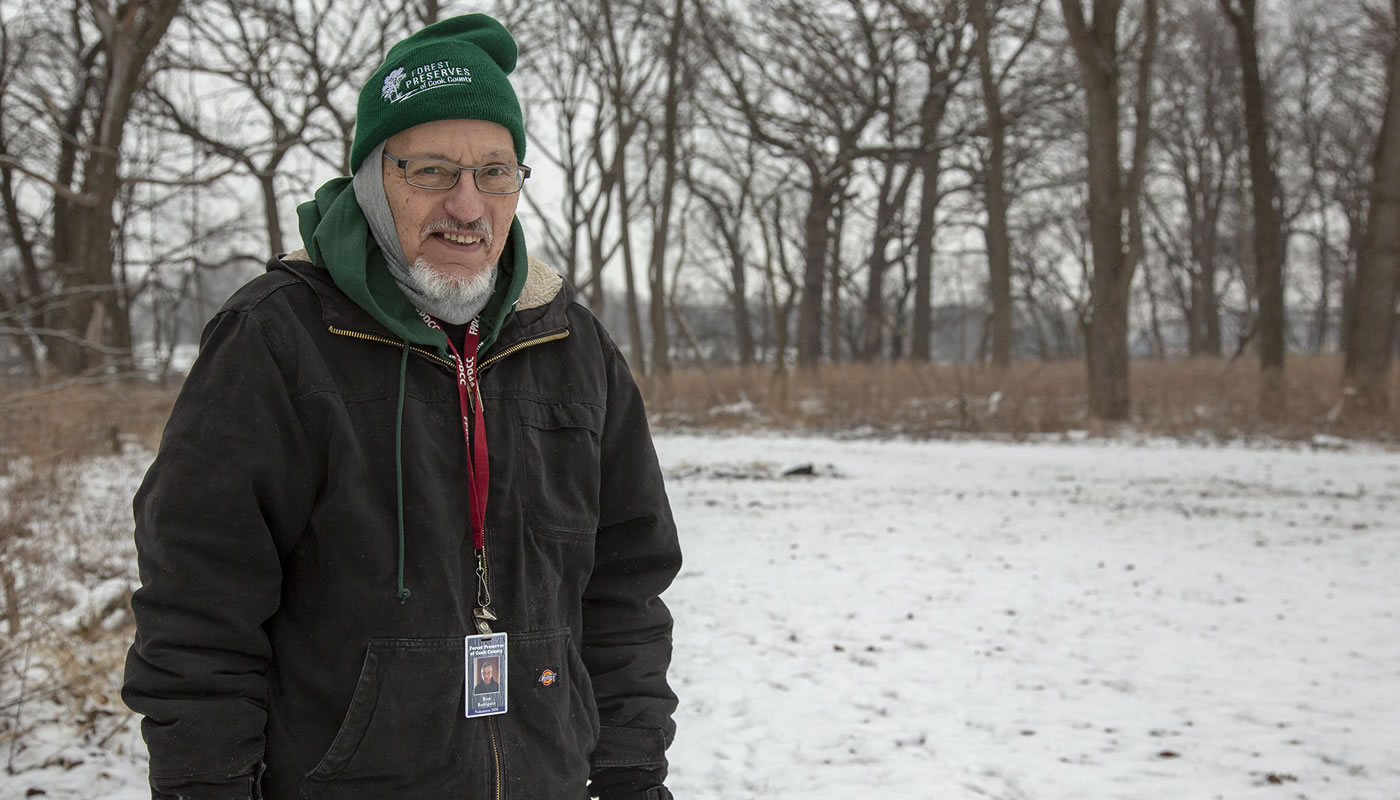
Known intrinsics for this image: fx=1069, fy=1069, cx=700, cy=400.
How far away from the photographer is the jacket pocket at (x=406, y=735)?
62.1 inches

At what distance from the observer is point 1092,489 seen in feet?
34.1

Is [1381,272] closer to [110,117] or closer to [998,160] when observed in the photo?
[998,160]

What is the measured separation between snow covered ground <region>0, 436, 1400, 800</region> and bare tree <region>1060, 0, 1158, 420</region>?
4691mm

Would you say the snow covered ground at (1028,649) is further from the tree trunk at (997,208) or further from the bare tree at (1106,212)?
the tree trunk at (997,208)

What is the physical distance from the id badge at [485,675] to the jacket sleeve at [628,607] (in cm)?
32

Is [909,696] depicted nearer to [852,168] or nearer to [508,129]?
[508,129]

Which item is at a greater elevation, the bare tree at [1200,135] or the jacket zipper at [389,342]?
the bare tree at [1200,135]

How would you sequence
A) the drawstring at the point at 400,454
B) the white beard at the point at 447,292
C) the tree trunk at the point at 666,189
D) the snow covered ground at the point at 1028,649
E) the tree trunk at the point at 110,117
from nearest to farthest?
the drawstring at the point at 400,454
the white beard at the point at 447,292
the snow covered ground at the point at 1028,649
the tree trunk at the point at 110,117
the tree trunk at the point at 666,189

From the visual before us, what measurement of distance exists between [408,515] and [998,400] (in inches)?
585

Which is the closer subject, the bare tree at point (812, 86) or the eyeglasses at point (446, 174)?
the eyeglasses at point (446, 174)

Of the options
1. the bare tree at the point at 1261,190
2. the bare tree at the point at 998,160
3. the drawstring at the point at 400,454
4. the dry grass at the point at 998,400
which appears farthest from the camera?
the bare tree at the point at 998,160

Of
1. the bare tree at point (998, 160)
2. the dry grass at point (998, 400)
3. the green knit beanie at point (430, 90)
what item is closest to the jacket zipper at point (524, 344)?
the green knit beanie at point (430, 90)

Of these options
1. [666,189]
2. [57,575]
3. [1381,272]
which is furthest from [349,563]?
[666,189]

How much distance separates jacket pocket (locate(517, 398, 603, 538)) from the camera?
1.79 metres
